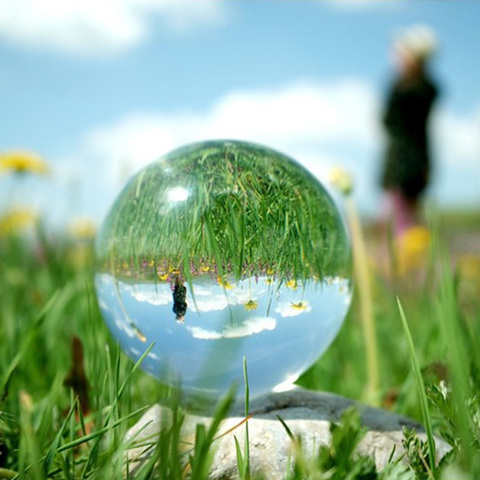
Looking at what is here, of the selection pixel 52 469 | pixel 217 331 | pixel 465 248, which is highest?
pixel 217 331

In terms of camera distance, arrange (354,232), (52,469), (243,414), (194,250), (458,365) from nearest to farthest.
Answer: (458,365) → (52,469) → (194,250) → (243,414) → (354,232)

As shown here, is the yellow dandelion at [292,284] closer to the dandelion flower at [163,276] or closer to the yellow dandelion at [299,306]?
the yellow dandelion at [299,306]

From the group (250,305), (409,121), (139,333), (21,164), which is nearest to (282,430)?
(250,305)

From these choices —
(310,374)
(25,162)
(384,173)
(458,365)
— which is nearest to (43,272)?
(25,162)

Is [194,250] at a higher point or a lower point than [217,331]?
higher

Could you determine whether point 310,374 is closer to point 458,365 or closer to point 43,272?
point 458,365

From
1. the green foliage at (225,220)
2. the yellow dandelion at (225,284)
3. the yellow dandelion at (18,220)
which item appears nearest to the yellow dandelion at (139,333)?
the green foliage at (225,220)

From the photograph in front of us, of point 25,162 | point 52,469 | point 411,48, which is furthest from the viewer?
point 411,48

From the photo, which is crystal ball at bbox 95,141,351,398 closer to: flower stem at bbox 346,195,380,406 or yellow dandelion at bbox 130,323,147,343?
yellow dandelion at bbox 130,323,147,343
